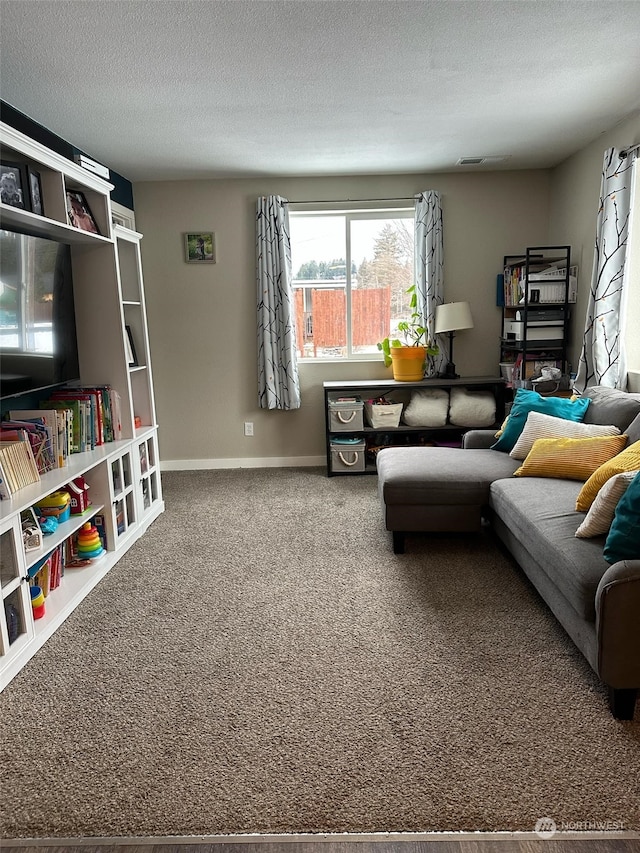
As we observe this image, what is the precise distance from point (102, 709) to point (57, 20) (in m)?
2.44

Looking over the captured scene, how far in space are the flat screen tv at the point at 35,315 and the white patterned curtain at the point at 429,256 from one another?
2708 mm

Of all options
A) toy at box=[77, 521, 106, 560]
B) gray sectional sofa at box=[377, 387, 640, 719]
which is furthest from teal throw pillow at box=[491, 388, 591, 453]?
toy at box=[77, 521, 106, 560]

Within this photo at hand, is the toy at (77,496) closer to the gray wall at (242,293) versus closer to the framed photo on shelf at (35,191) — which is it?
the framed photo on shelf at (35,191)

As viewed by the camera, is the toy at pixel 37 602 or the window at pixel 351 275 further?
the window at pixel 351 275

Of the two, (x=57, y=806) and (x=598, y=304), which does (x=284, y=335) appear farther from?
(x=57, y=806)

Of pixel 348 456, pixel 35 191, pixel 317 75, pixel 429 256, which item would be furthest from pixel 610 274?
pixel 35 191

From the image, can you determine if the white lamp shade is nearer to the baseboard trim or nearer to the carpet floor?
the baseboard trim

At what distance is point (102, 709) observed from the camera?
195 cm

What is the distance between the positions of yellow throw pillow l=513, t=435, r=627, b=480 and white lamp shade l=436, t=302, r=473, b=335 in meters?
1.78

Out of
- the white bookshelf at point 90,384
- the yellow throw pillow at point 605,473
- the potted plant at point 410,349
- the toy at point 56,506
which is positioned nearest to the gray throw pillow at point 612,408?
the yellow throw pillow at point 605,473

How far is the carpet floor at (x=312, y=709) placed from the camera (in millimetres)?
1517

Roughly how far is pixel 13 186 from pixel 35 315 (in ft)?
1.96

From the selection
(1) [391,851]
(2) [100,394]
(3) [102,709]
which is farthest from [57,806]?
(2) [100,394]

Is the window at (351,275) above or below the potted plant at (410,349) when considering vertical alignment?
above
